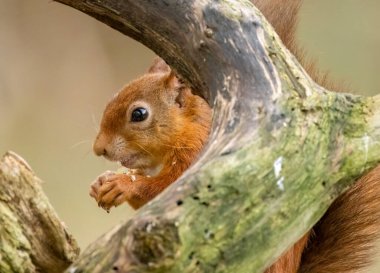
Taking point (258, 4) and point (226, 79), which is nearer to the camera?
point (226, 79)

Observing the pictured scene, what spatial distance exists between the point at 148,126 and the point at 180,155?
78 mm

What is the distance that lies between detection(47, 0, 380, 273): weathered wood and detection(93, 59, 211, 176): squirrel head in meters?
0.33

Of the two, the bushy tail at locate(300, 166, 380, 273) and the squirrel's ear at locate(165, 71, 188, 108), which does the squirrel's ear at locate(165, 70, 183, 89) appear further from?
the bushy tail at locate(300, 166, 380, 273)

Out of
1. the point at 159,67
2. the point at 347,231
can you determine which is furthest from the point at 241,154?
the point at 159,67

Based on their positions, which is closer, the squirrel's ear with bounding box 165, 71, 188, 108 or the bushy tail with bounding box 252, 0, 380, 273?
the bushy tail with bounding box 252, 0, 380, 273

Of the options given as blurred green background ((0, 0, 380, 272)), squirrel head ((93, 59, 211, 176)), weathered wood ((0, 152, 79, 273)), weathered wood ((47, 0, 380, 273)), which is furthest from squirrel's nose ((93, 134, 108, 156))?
blurred green background ((0, 0, 380, 272))

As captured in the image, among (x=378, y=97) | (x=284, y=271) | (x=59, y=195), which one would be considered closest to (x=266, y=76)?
(x=378, y=97)

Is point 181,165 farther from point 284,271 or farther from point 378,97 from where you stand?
point 378,97

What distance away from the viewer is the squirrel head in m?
1.45

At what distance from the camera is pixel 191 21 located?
105 cm

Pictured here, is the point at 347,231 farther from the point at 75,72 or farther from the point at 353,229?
the point at 75,72


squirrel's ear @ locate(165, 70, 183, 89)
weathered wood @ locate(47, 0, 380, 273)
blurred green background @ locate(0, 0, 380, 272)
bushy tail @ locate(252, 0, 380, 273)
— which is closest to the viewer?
weathered wood @ locate(47, 0, 380, 273)

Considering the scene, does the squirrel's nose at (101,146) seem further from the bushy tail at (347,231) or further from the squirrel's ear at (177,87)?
the bushy tail at (347,231)

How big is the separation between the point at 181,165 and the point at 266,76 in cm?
50
